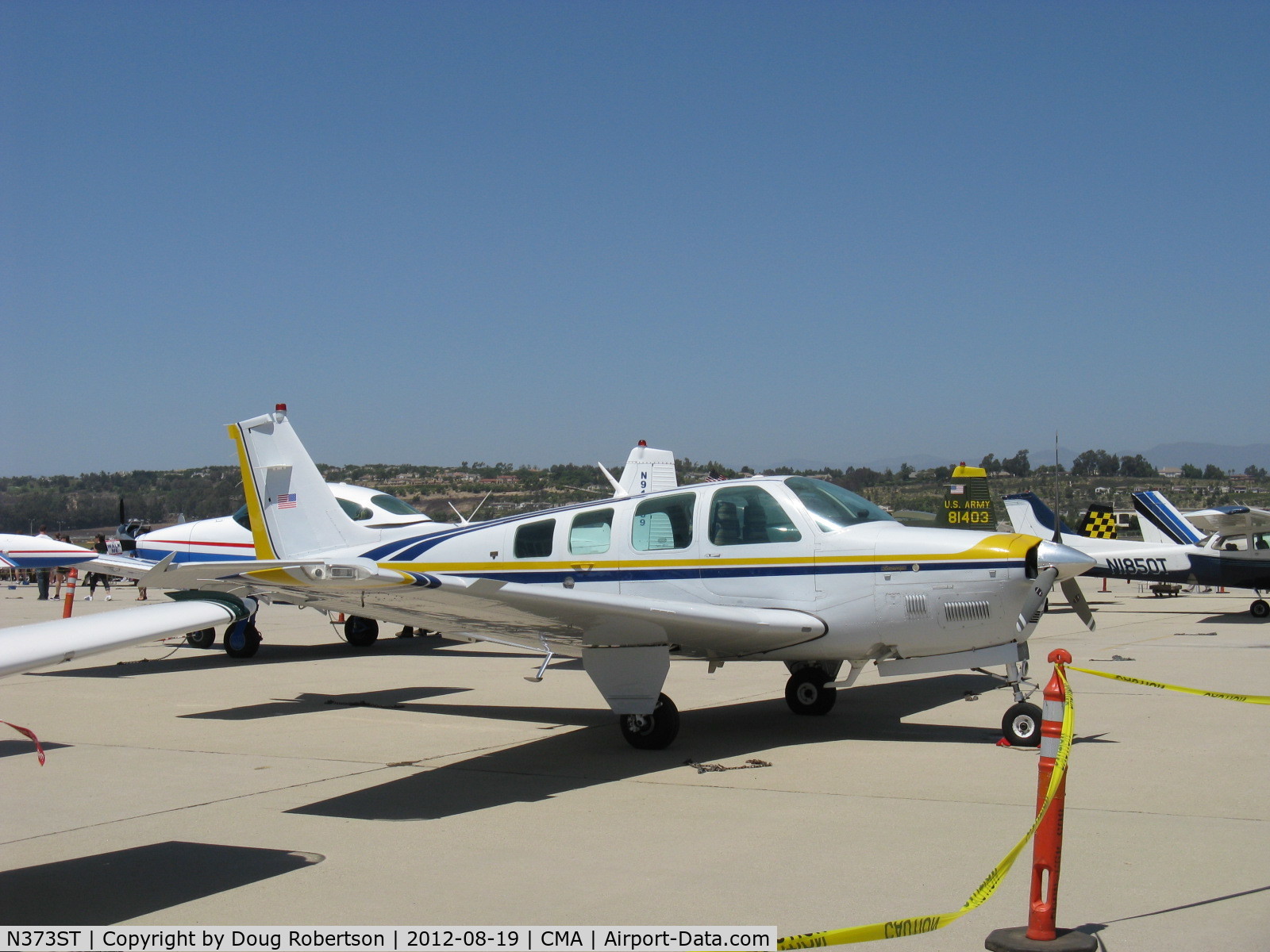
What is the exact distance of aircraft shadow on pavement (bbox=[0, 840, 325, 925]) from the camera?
434cm

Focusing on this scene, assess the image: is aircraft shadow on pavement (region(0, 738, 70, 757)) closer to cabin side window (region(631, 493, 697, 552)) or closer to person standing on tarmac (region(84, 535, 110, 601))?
cabin side window (region(631, 493, 697, 552))

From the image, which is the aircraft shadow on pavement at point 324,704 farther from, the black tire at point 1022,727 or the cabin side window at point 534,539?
the black tire at point 1022,727

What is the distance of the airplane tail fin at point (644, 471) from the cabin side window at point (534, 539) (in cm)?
762

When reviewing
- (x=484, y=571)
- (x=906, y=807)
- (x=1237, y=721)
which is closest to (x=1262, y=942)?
(x=906, y=807)

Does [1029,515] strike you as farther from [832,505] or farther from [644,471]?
[832,505]

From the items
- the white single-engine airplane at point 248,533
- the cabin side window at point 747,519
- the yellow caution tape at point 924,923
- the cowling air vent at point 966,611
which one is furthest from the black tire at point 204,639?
the yellow caution tape at point 924,923

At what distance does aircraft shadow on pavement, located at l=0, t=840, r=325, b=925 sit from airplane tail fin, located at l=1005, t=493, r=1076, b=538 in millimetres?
22312

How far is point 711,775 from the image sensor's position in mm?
7066

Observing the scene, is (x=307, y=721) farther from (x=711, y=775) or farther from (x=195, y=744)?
(x=711, y=775)

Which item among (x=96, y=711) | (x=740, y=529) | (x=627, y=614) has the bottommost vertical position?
(x=96, y=711)

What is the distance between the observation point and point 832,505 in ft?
27.2

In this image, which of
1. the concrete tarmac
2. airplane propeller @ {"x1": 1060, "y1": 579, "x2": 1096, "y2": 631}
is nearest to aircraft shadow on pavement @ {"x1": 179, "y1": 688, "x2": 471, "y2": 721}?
the concrete tarmac

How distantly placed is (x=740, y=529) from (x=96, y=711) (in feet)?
21.1

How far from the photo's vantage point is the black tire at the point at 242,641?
574 inches
